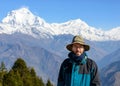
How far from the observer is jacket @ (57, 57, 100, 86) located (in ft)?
32.1

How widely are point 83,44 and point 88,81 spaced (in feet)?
3.15

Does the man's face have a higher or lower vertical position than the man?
higher

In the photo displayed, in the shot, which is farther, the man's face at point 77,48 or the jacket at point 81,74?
the man's face at point 77,48

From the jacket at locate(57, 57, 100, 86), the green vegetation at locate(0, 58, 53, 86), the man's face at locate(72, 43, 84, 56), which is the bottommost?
the jacket at locate(57, 57, 100, 86)

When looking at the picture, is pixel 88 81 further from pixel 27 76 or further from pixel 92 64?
pixel 27 76

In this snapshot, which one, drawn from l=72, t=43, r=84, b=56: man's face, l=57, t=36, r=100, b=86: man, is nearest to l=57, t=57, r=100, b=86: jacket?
l=57, t=36, r=100, b=86: man

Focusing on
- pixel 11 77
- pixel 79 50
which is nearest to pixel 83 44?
pixel 79 50

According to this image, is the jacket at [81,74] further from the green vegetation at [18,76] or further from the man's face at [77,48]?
the green vegetation at [18,76]

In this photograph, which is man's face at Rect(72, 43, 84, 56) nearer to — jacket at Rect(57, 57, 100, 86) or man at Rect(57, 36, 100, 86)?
man at Rect(57, 36, 100, 86)

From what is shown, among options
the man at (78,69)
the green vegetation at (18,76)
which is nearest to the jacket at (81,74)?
the man at (78,69)

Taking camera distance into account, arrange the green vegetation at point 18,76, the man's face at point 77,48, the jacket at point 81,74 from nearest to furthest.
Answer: the jacket at point 81,74
the man's face at point 77,48
the green vegetation at point 18,76

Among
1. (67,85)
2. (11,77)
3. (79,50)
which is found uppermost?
(11,77)

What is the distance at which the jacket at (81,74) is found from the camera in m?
9.78

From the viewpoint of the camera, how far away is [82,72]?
9.92 m
